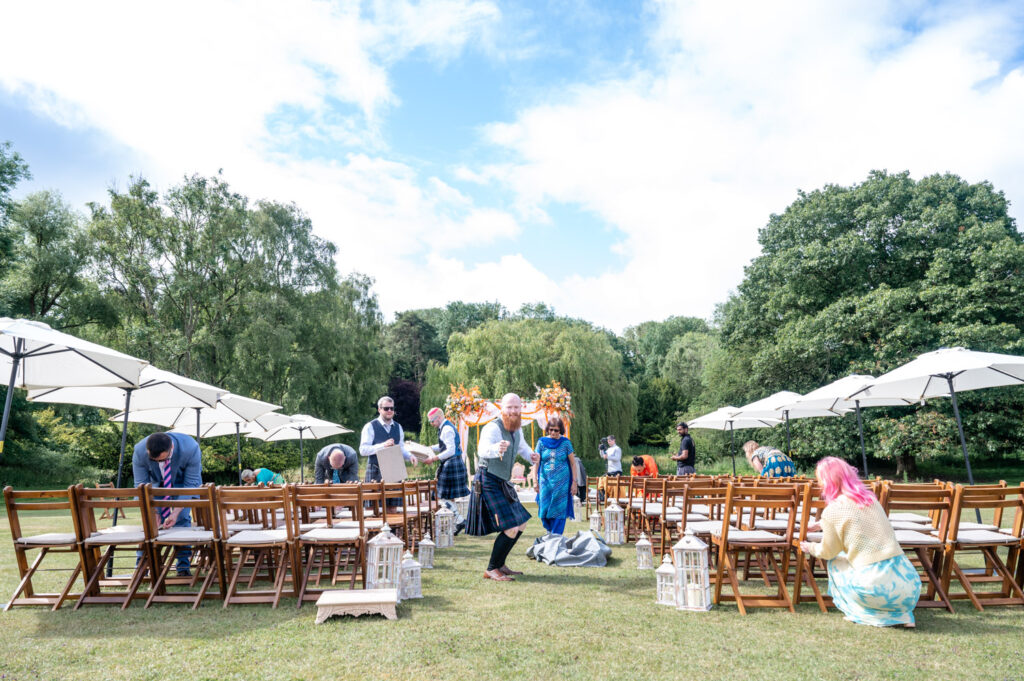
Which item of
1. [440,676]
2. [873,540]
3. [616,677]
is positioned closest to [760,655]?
[616,677]

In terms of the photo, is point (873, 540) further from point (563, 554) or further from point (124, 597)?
point (124, 597)

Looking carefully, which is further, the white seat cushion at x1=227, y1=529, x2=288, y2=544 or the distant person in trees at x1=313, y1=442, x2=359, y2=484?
the distant person in trees at x1=313, y1=442, x2=359, y2=484

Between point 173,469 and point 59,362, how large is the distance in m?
1.57

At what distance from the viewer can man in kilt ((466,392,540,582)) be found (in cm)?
656

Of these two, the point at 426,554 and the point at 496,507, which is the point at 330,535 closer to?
the point at 496,507

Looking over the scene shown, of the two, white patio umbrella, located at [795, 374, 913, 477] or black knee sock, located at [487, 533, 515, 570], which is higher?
white patio umbrella, located at [795, 374, 913, 477]

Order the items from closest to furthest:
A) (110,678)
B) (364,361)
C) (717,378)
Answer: (110,678), (364,361), (717,378)

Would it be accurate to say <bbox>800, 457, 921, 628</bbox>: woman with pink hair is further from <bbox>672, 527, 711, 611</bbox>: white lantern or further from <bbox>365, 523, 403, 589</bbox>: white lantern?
<bbox>365, 523, 403, 589</bbox>: white lantern

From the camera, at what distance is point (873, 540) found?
4.82m

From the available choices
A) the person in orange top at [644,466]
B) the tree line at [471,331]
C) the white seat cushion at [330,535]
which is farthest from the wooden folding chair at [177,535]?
the tree line at [471,331]

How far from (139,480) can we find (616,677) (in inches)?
202

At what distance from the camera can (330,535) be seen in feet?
18.5

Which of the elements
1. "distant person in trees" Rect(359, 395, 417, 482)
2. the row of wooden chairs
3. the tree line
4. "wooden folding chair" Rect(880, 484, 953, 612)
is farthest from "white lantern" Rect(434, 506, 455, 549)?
the tree line

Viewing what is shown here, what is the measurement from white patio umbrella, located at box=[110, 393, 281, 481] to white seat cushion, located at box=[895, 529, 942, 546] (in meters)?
8.24
